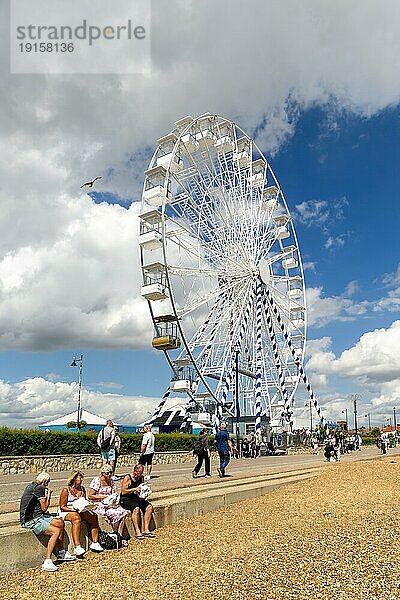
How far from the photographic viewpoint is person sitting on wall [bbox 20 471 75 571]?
7.14 meters

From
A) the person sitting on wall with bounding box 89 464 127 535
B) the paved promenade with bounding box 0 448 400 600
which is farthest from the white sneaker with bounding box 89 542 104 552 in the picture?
the person sitting on wall with bounding box 89 464 127 535

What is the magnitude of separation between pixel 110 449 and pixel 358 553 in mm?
6952

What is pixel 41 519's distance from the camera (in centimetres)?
723

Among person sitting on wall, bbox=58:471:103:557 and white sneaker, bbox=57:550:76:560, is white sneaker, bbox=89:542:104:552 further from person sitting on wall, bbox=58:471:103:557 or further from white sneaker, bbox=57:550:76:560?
white sneaker, bbox=57:550:76:560

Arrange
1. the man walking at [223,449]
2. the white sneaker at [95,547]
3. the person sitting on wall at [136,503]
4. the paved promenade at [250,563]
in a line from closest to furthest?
the paved promenade at [250,563]
the white sneaker at [95,547]
the person sitting on wall at [136,503]
the man walking at [223,449]

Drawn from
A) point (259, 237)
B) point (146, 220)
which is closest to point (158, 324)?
point (146, 220)

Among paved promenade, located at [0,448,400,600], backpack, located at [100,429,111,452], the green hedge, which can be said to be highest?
backpack, located at [100,429,111,452]

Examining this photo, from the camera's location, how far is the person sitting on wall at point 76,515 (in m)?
7.55

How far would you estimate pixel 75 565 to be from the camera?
7.26 metres

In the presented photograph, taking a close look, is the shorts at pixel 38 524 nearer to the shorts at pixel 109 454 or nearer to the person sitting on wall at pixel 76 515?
the person sitting on wall at pixel 76 515

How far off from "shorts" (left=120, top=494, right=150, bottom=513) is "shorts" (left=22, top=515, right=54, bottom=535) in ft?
6.32

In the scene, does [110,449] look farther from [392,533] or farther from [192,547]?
[392,533]

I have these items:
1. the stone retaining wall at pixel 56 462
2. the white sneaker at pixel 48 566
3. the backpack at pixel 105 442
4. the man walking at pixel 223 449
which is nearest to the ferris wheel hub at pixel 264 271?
the stone retaining wall at pixel 56 462

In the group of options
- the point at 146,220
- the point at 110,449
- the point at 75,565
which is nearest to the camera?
the point at 75,565
